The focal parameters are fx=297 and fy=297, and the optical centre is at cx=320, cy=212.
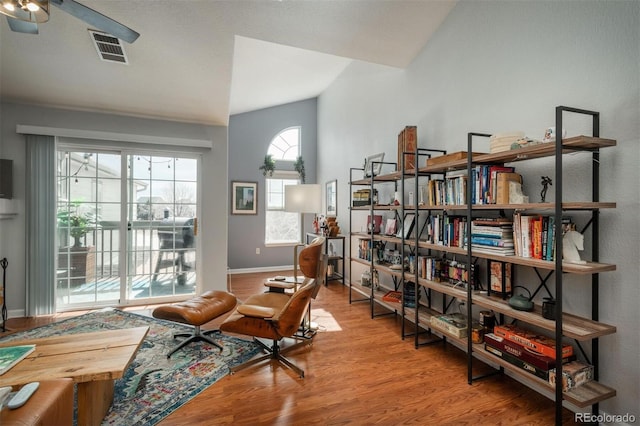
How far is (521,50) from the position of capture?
7.38 ft

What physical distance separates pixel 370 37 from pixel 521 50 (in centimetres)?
135

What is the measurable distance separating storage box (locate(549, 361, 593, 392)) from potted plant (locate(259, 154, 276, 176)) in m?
5.43

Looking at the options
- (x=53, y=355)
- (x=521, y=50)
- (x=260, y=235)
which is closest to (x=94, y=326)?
(x=53, y=355)

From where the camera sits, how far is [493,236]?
212cm

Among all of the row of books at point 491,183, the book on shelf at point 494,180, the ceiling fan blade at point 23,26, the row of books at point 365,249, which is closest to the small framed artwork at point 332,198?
the row of books at point 365,249

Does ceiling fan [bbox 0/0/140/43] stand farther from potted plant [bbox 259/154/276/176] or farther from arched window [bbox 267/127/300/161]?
arched window [bbox 267/127/300/161]

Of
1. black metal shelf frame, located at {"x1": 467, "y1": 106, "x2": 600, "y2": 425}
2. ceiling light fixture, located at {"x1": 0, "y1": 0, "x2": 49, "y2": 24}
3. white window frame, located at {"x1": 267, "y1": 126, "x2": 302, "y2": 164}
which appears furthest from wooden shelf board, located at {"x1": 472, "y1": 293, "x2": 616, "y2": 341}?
white window frame, located at {"x1": 267, "y1": 126, "x2": 302, "y2": 164}

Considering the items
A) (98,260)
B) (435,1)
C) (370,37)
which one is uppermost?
(435,1)

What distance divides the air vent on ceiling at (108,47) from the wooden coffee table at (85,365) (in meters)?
2.36

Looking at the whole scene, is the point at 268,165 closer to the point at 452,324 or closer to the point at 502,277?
the point at 452,324

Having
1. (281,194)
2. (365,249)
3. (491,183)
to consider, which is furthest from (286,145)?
(491,183)

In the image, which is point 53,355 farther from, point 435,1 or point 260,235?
point 260,235

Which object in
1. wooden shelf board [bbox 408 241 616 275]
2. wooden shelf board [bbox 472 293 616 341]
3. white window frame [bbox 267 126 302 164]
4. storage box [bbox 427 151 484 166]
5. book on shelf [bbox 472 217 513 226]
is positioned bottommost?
wooden shelf board [bbox 472 293 616 341]

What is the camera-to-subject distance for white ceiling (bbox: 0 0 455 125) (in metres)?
2.35
